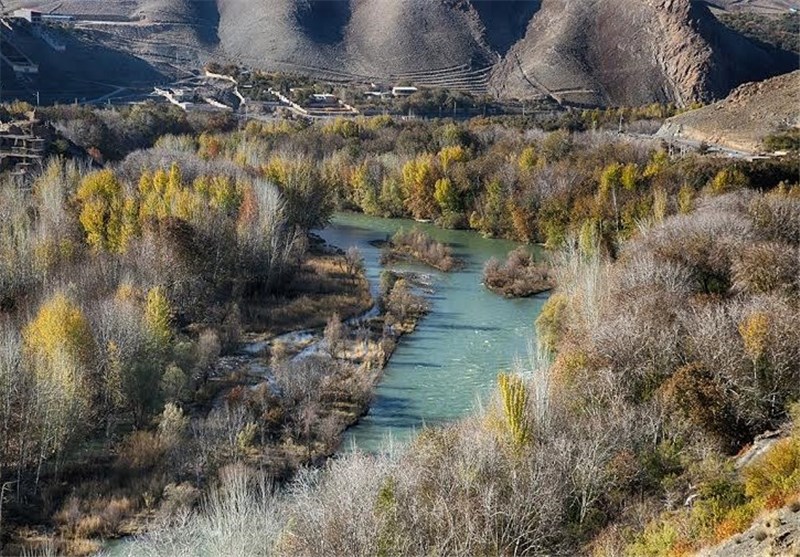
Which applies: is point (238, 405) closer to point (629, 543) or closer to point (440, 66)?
point (629, 543)

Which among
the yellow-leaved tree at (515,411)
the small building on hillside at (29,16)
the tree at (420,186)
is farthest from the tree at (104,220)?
the small building on hillside at (29,16)

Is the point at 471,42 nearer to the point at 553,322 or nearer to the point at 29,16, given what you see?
the point at 29,16

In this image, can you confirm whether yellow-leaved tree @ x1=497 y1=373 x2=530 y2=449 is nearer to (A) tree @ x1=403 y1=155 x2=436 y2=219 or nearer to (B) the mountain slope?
(A) tree @ x1=403 y1=155 x2=436 y2=219

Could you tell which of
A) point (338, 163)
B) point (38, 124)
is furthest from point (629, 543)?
point (338, 163)

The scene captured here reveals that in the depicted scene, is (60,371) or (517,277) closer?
(60,371)

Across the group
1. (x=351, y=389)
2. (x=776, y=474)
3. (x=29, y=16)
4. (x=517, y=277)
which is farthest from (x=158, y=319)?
(x=29, y=16)
